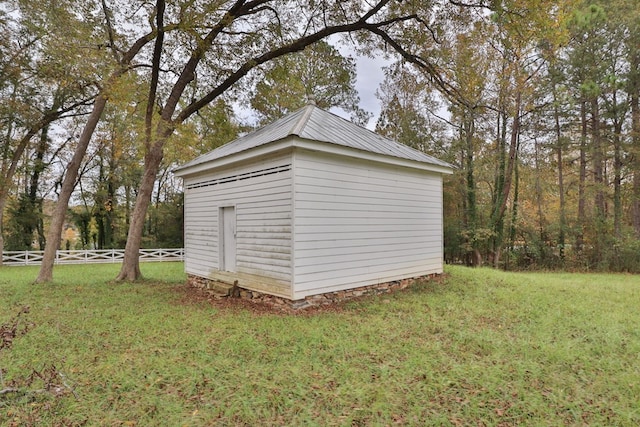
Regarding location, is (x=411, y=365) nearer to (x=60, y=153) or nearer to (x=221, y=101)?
(x=221, y=101)

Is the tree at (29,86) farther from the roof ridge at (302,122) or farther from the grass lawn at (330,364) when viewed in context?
the grass lawn at (330,364)

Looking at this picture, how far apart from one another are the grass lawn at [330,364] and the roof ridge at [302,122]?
10.2ft

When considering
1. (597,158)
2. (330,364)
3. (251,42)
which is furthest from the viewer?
(597,158)

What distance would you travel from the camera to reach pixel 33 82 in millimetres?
13414

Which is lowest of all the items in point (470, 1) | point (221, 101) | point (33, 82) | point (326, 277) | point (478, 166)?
point (326, 277)

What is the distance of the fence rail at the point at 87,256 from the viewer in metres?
15.6

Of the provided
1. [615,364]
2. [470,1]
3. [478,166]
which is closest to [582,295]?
[615,364]

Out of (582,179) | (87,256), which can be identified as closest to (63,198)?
(87,256)

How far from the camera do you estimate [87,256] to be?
658 inches

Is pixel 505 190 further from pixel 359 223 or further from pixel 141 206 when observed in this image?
pixel 141 206

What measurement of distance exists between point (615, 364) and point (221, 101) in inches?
399

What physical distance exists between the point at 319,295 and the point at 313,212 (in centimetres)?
152

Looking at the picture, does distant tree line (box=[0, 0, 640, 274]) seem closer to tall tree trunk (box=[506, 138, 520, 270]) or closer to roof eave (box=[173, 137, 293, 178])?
Answer: tall tree trunk (box=[506, 138, 520, 270])

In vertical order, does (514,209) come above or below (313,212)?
above
